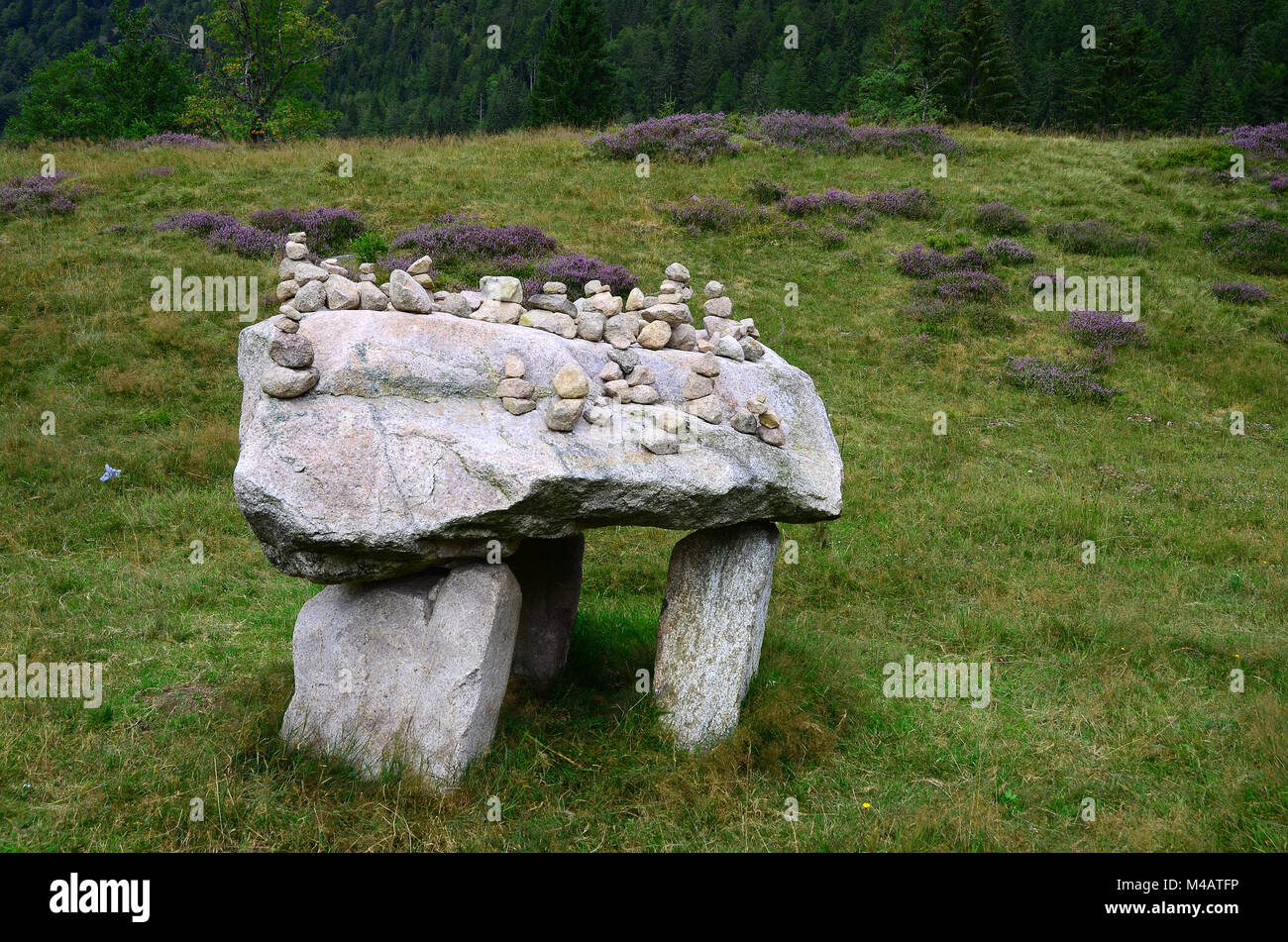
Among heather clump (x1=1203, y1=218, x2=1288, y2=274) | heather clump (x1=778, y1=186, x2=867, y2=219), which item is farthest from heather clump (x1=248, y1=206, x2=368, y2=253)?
heather clump (x1=1203, y1=218, x2=1288, y2=274)

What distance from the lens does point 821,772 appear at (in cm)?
623

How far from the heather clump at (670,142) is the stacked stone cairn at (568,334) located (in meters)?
19.5

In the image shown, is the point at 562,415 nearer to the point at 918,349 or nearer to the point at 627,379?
the point at 627,379

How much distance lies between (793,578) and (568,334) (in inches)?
206

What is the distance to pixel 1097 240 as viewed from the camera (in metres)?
21.2

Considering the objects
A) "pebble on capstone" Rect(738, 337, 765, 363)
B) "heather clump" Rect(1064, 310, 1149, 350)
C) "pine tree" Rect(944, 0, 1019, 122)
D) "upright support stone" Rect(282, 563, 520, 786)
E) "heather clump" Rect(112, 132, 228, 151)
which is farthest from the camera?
"pine tree" Rect(944, 0, 1019, 122)

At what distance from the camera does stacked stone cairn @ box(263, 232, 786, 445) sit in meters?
5.71

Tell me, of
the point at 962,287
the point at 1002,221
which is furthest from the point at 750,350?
the point at 1002,221

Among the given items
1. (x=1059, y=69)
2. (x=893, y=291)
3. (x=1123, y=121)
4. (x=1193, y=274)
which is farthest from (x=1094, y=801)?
(x=1059, y=69)

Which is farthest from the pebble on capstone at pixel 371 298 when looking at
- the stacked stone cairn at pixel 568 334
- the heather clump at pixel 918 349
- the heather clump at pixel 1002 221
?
the heather clump at pixel 1002 221

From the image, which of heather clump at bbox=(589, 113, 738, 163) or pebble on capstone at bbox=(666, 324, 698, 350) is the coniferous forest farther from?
pebble on capstone at bbox=(666, 324, 698, 350)

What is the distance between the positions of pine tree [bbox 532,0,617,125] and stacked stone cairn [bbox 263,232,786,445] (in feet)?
111

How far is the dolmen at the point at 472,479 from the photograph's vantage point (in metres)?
5.33

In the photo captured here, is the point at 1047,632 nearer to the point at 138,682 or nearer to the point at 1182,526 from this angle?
the point at 1182,526
